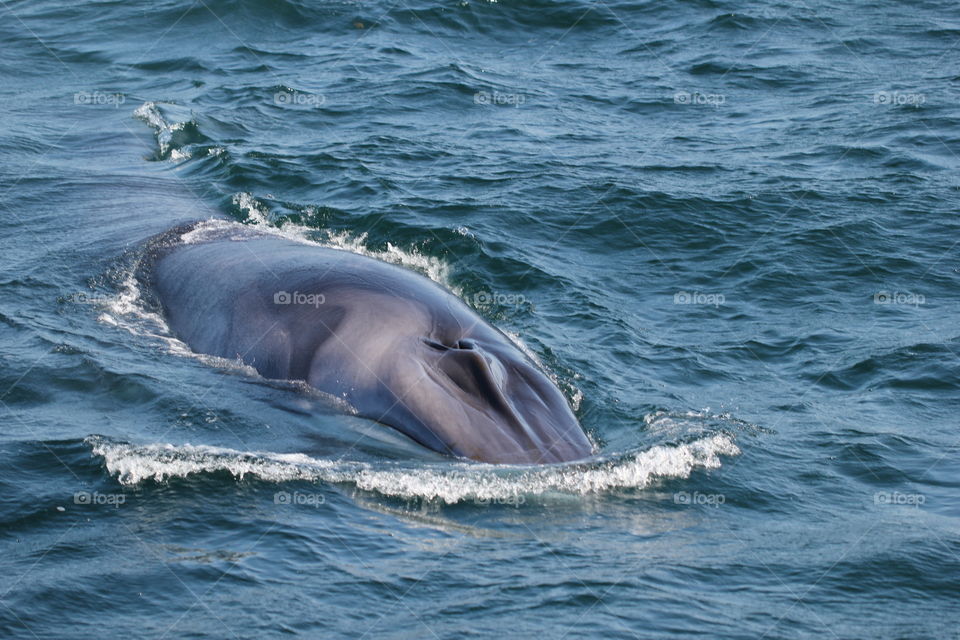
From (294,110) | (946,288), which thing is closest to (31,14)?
(294,110)

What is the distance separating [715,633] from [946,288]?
9765mm

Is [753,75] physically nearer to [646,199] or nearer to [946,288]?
[646,199]

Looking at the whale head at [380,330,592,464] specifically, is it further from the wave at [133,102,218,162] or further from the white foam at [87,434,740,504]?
the wave at [133,102,218,162]

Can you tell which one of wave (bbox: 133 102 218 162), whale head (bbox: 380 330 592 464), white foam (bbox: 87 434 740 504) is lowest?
white foam (bbox: 87 434 740 504)

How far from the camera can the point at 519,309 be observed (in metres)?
14.7

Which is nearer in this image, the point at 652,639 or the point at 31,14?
the point at 652,639

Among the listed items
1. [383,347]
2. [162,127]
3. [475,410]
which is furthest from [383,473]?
[162,127]

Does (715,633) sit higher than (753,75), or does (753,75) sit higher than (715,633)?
(753,75)

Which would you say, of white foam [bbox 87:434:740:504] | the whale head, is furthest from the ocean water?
the whale head

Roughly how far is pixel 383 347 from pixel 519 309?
460 centimetres

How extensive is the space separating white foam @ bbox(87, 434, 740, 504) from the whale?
252mm

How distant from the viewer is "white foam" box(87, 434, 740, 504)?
9.23m

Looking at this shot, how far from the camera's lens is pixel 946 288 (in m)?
15.9

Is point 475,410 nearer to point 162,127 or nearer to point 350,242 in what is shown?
point 350,242
